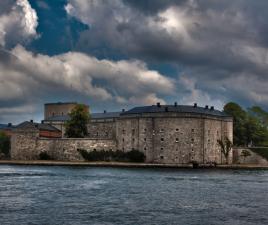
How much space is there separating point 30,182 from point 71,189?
578 centimetres

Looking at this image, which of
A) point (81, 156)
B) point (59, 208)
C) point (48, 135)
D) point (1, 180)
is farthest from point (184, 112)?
point (59, 208)

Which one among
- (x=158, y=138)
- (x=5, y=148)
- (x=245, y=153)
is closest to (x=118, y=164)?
(x=158, y=138)

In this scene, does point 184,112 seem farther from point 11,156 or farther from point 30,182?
point 30,182

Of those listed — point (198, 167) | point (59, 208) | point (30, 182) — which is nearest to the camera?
point (59, 208)

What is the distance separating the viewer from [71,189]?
114 ft

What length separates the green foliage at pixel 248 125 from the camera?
262 feet

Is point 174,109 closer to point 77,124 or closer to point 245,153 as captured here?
point 245,153

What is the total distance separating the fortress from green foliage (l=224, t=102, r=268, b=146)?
20.5 feet

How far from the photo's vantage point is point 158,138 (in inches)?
2667

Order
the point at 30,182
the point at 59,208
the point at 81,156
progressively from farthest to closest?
the point at 81,156, the point at 30,182, the point at 59,208

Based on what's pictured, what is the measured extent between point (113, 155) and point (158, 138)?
21.6ft

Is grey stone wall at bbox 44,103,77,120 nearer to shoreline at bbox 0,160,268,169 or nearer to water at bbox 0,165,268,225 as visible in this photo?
shoreline at bbox 0,160,268,169

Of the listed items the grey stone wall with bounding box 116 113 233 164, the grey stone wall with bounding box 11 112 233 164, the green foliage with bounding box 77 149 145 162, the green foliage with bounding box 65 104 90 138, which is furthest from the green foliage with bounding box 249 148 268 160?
the green foliage with bounding box 65 104 90 138

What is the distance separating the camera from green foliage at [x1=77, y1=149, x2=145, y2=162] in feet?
223
